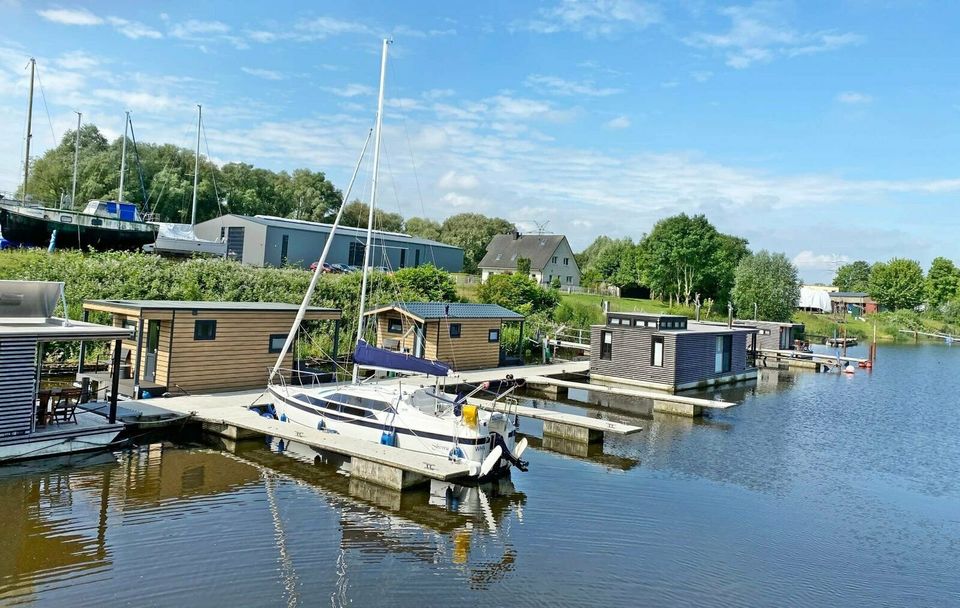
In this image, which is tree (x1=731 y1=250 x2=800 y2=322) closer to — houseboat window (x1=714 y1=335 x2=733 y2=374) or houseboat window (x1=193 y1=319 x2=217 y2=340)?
houseboat window (x1=714 y1=335 x2=733 y2=374)

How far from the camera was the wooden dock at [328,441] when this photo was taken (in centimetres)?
1522

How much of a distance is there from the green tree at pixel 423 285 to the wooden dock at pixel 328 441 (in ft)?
69.2

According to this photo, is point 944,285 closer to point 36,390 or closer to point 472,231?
point 472,231

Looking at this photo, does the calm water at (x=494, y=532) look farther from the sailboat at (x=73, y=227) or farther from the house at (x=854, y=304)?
the house at (x=854, y=304)

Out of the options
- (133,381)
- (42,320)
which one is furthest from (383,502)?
(133,381)

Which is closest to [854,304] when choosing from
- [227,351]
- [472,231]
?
A: [472,231]

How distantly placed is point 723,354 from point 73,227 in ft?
119

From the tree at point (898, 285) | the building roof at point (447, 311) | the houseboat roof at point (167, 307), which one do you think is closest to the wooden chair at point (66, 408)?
the houseboat roof at point (167, 307)

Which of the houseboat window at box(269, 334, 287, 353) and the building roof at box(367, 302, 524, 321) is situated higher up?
the building roof at box(367, 302, 524, 321)

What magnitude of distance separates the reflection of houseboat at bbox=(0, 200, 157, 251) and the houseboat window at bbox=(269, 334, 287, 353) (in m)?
18.5

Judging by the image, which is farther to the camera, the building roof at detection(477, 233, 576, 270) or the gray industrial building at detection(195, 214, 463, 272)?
the building roof at detection(477, 233, 576, 270)

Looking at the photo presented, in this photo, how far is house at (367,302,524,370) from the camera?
29.6m

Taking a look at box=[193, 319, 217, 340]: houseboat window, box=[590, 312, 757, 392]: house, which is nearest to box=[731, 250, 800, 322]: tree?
box=[590, 312, 757, 392]: house

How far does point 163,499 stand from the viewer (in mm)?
13859
